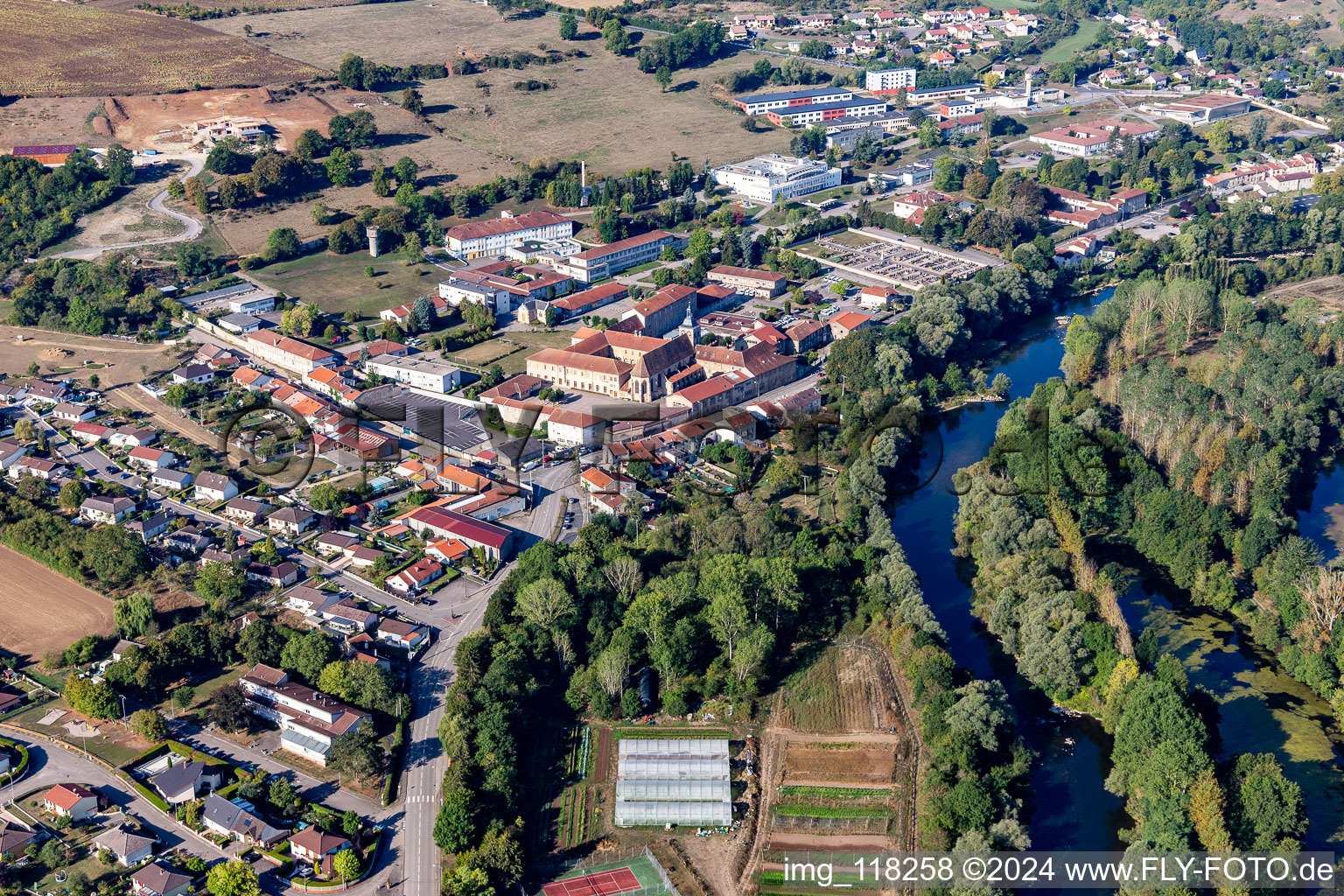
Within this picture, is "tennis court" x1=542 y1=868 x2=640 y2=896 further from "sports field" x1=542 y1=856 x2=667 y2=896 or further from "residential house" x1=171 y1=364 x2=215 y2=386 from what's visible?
"residential house" x1=171 y1=364 x2=215 y2=386

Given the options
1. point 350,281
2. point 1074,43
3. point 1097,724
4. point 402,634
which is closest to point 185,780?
point 402,634

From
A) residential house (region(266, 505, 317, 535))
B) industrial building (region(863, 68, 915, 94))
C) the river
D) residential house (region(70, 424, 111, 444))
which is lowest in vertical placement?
the river

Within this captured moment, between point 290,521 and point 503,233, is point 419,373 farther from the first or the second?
point 503,233

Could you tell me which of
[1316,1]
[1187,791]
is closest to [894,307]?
[1187,791]

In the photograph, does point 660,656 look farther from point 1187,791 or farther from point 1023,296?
point 1023,296

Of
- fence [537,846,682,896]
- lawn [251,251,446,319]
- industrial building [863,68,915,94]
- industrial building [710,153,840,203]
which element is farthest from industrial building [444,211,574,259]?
fence [537,846,682,896]
